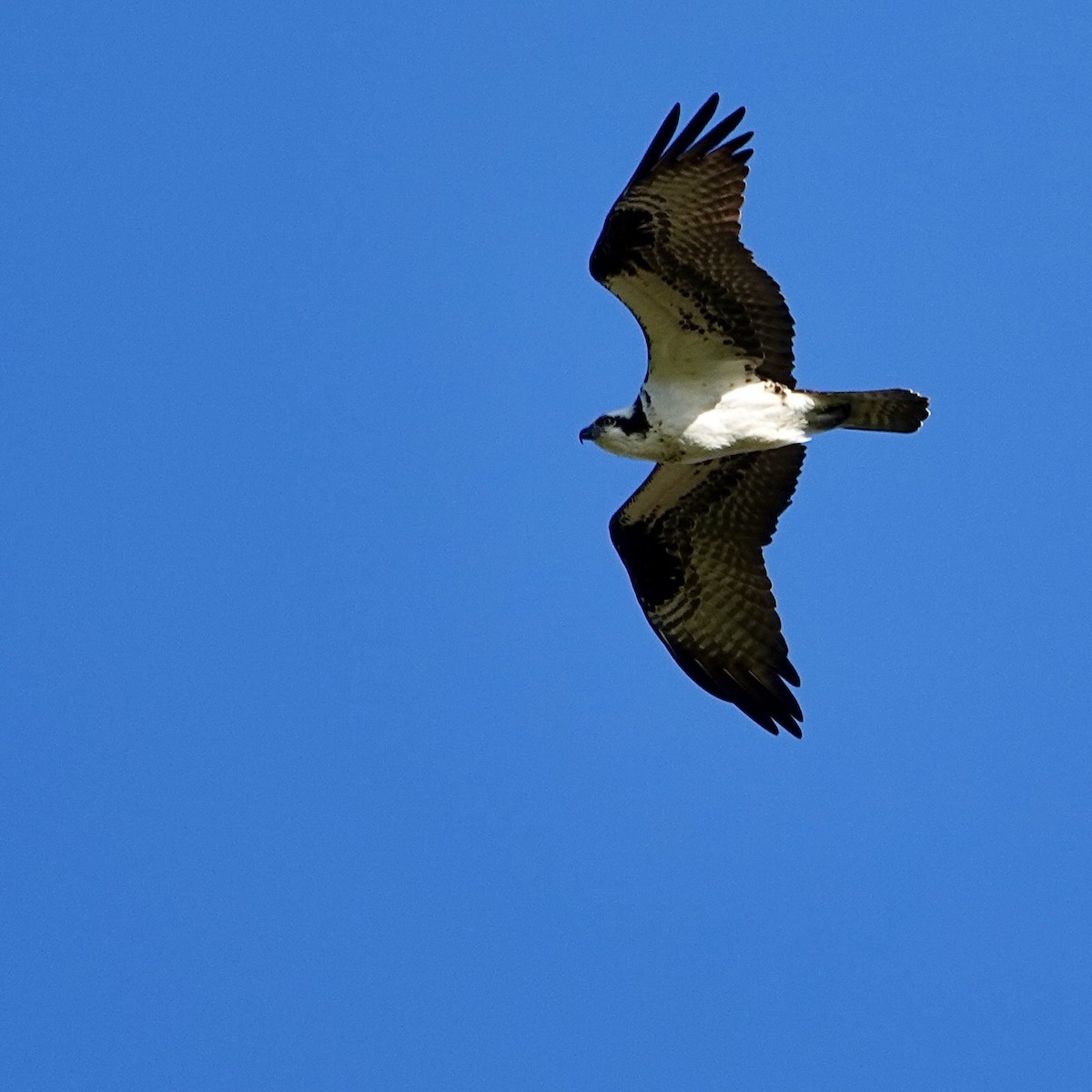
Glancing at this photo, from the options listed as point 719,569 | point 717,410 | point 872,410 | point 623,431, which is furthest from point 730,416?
point 719,569

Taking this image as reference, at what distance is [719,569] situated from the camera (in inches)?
439

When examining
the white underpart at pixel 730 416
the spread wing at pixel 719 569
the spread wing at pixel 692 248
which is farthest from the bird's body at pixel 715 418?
the spread wing at pixel 719 569

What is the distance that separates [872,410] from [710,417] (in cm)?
91

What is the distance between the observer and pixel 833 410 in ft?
33.0

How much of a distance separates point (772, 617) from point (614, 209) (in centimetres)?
285

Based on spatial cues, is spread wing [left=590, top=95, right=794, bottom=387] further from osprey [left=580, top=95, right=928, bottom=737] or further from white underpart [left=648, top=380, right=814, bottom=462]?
white underpart [left=648, top=380, right=814, bottom=462]

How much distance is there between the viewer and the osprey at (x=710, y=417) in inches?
380

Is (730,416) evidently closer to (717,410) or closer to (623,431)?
(717,410)

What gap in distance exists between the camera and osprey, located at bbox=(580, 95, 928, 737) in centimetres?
966

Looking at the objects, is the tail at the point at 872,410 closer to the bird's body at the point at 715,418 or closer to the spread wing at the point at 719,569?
the bird's body at the point at 715,418

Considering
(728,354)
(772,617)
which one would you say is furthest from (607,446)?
(772,617)

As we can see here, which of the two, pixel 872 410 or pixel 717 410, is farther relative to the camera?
pixel 717 410

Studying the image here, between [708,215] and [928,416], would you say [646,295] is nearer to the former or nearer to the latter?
[708,215]

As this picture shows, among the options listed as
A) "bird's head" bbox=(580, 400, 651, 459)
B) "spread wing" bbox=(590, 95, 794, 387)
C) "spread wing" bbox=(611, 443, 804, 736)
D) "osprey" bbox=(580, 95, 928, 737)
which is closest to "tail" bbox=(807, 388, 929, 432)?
"osprey" bbox=(580, 95, 928, 737)
